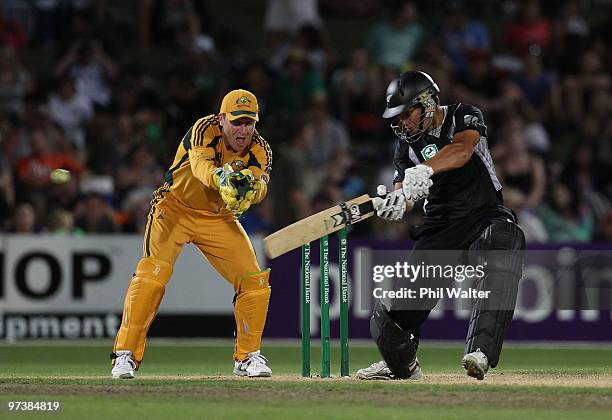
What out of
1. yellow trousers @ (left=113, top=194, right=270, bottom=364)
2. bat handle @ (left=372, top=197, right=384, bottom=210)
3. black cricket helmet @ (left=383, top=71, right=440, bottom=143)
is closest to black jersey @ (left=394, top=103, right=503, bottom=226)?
black cricket helmet @ (left=383, top=71, right=440, bottom=143)

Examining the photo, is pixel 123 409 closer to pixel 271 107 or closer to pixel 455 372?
pixel 455 372

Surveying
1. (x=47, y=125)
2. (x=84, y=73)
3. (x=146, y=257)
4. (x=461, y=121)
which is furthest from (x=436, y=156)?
(x=84, y=73)

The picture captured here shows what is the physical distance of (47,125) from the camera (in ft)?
52.4

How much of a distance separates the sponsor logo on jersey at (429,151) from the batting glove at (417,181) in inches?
17.0

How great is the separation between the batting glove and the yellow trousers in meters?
1.52

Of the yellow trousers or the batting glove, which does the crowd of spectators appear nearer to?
the yellow trousers

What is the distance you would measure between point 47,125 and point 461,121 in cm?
810

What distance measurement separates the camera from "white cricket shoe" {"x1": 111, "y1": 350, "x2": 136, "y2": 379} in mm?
9328

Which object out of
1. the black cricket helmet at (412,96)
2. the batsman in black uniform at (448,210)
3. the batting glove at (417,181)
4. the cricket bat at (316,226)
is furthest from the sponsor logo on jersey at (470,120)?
the cricket bat at (316,226)

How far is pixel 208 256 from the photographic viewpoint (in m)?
9.85

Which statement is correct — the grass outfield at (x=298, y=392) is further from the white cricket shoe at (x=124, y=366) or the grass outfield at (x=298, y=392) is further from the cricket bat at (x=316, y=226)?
the cricket bat at (x=316, y=226)

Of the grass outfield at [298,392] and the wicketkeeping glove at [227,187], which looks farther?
the wicketkeeping glove at [227,187]

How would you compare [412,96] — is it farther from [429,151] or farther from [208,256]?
[208,256]

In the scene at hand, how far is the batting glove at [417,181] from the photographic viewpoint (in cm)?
870
